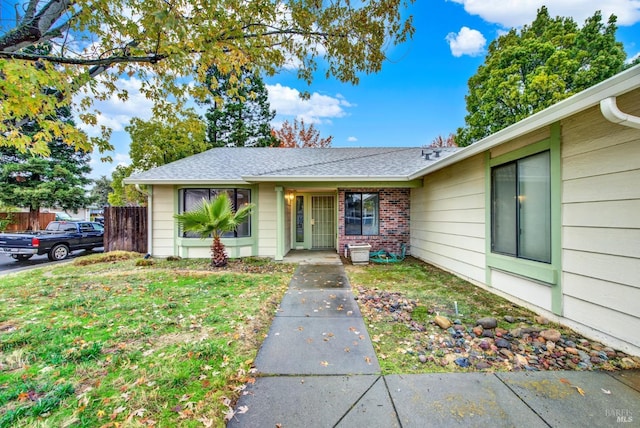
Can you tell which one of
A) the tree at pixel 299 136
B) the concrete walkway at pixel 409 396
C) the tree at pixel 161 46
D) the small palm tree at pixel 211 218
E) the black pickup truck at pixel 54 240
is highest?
the tree at pixel 299 136

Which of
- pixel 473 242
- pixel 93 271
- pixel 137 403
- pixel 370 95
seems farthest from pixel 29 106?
pixel 370 95

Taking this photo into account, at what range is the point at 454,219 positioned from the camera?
6.32 metres

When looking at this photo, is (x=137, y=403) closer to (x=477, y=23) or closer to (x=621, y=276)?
(x=621, y=276)

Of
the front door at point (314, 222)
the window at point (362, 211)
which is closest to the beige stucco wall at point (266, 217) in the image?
the front door at point (314, 222)

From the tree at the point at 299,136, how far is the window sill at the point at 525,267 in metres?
19.7

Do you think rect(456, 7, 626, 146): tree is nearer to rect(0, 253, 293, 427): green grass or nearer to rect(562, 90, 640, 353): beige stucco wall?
rect(562, 90, 640, 353): beige stucco wall

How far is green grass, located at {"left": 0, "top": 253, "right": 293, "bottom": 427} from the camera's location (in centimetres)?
204

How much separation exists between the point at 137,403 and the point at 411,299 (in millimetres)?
3988

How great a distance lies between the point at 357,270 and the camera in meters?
7.08

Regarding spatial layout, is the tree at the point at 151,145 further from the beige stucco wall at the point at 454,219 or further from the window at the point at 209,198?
the beige stucco wall at the point at 454,219

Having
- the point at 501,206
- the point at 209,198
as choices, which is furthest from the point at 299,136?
the point at 501,206

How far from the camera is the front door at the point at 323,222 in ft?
34.9

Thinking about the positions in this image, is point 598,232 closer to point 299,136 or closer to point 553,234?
point 553,234

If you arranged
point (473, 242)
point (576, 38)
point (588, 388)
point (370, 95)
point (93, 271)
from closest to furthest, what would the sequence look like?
1. point (588, 388)
2. point (473, 242)
3. point (93, 271)
4. point (370, 95)
5. point (576, 38)
